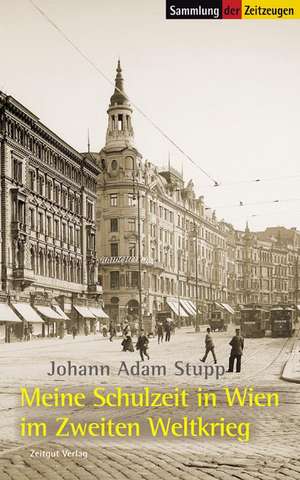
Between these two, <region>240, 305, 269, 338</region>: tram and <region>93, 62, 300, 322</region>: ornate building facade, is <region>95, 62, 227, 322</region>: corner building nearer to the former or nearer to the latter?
<region>93, 62, 300, 322</region>: ornate building facade

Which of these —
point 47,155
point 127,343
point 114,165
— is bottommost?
point 127,343

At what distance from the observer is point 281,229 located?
147 m

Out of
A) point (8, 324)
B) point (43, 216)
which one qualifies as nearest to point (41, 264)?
point (43, 216)

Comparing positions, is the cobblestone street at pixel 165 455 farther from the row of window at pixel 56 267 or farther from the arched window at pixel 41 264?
the arched window at pixel 41 264

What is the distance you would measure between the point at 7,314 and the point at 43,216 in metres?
11.3

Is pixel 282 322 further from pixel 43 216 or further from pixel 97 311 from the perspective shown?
pixel 43 216

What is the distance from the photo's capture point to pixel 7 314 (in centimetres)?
4403

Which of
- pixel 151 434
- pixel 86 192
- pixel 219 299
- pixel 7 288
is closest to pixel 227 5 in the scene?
pixel 151 434

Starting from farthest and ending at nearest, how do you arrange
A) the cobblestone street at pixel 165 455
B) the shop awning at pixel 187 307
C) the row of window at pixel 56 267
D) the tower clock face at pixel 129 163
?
the shop awning at pixel 187 307 → the tower clock face at pixel 129 163 → the row of window at pixel 56 267 → the cobblestone street at pixel 165 455

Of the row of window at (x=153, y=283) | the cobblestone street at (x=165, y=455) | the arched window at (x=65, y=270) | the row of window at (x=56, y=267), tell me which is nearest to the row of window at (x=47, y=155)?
the row of window at (x=56, y=267)

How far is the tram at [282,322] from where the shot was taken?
53.4 metres

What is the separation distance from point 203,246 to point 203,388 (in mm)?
84164

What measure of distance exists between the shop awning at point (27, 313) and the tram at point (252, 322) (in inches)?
616

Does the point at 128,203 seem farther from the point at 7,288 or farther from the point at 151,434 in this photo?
Result: the point at 151,434
